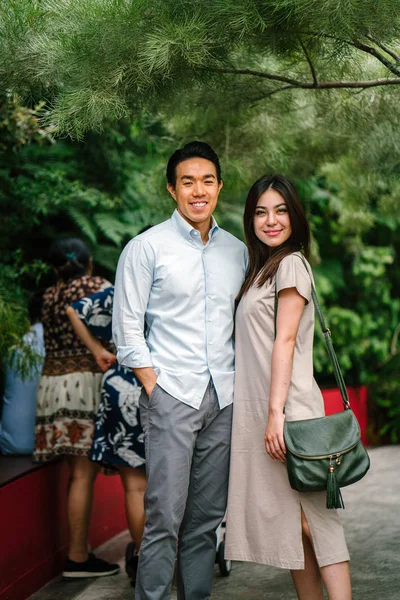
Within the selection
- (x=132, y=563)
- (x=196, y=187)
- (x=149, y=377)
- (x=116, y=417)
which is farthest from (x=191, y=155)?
(x=132, y=563)

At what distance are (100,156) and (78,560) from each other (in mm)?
2966

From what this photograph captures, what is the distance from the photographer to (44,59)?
284cm

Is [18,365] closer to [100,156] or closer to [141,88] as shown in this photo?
[141,88]

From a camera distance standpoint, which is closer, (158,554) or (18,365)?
(158,554)

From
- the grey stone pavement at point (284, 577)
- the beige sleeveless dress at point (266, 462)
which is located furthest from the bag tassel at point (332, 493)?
the grey stone pavement at point (284, 577)

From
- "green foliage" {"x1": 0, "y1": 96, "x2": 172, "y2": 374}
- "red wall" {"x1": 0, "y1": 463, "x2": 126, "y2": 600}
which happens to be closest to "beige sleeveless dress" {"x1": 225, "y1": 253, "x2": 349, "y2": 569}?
"red wall" {"x1": 0, "y1": 463, "x2": 126, "y2": 600}

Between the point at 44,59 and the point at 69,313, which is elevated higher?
the point at 44,59

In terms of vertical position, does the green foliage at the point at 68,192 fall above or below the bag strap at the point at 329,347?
above

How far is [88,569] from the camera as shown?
13.0 feet

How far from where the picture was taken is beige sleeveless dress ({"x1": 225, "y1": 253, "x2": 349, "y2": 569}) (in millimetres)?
2852

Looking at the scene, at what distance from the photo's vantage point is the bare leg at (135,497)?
146 inches

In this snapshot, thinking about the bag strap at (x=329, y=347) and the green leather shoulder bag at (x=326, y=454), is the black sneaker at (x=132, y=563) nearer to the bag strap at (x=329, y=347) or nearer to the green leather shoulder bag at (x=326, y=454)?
the green leather shoulder bag at (x=326, y=454)

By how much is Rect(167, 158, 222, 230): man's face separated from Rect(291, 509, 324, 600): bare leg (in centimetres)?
126

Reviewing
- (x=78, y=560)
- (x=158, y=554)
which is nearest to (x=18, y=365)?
(x=78, y=560)
